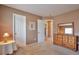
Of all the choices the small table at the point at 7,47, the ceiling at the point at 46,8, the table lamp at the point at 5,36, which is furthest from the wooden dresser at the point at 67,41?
the table lamp at the point at 5,36

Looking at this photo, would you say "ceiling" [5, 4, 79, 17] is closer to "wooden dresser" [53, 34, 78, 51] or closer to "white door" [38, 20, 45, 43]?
"white door" [38, 20, 45, 43]

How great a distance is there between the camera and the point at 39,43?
2.43 metres

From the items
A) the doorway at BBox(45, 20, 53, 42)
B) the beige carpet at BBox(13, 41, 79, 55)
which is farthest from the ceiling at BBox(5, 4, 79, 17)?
the beige carpet at BBox(13, 41, 79, 55)

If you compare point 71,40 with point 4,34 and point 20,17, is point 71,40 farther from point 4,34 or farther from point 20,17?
point 4,34

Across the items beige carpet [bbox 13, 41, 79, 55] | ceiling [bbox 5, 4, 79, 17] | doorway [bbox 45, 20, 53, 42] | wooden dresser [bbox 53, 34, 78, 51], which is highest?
ceiling [bbox 5, 4, 79, 17]

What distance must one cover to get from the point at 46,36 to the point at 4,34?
859 mm

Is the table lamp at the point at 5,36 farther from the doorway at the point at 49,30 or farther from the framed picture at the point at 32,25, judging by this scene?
the doorway at the point at 49,30

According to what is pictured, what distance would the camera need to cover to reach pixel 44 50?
2350 mm

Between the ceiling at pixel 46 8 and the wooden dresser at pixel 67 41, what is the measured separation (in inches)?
19.4

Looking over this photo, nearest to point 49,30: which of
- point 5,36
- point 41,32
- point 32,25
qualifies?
point 41,32

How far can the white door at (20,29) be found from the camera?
233 centimetres

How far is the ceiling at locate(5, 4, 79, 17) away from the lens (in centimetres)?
225

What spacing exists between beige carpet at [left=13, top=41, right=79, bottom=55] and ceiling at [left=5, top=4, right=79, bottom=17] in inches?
25.0

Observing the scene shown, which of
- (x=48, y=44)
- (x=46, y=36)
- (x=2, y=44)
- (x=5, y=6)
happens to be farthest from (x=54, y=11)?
(x=2, y=44)
